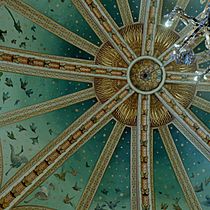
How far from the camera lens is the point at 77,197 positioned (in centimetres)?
1134

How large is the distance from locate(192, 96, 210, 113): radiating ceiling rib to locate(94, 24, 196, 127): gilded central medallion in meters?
0.12

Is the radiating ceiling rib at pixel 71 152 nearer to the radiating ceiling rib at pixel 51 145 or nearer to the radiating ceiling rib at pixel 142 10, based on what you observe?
the radiating ceiling rib at pixel 51 145

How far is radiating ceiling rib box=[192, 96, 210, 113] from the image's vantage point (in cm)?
1170

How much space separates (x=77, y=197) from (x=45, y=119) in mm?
1977

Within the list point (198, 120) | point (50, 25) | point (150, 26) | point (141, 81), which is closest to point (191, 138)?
point (198, 120)

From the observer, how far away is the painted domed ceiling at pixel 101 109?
36.1 ft

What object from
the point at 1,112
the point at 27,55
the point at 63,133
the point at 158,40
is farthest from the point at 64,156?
the point at 158,40

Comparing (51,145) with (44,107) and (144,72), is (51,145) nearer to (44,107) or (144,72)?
(44,107)

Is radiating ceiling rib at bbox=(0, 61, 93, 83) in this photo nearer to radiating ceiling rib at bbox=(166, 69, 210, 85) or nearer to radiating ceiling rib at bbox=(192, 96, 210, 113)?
radiating ceiling rib at bbox=(166, 69, 210, 85)

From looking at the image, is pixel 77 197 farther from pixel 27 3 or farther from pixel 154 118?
pixel 27 3

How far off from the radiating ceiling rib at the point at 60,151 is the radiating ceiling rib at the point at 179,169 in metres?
1.32

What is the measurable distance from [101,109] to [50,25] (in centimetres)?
234

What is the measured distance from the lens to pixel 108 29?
1152 cm

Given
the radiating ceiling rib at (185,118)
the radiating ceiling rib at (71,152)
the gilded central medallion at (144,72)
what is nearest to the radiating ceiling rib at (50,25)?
the gilded central medallion at (144,72)
